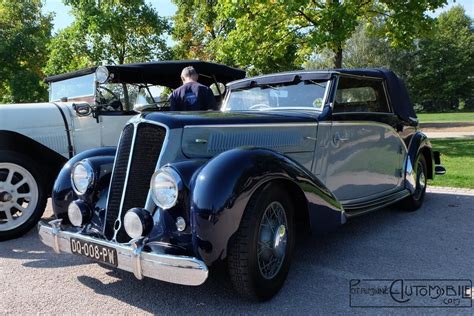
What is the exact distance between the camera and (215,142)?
3.17m

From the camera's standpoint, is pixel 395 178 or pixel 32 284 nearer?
pixel 32 284

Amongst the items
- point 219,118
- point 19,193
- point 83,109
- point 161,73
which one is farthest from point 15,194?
point 161,73

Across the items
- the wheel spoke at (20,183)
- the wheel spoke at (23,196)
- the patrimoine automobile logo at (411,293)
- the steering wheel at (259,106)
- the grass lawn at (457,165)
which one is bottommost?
the grass lawn at (457,165)

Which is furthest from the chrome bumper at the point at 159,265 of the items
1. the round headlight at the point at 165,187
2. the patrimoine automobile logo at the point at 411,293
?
the patrimoine automobile logo at the point at 411,293

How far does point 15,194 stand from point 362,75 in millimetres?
4144

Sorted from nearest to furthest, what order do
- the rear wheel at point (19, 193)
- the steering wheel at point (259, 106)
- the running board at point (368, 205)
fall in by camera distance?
the running board at point (368, 205), the steering wheel at point (259, 106), the rear wheel at point (19, 193)

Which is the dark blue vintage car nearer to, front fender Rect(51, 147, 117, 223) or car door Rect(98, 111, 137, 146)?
front fender Rect(51, 147, 117, 223)

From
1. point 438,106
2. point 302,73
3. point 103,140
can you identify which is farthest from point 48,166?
point 438,106

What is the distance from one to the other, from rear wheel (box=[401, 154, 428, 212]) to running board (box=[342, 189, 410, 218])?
54 cm

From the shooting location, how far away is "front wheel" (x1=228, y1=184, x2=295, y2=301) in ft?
8.75

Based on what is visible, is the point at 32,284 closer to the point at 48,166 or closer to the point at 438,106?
the point at 48,166

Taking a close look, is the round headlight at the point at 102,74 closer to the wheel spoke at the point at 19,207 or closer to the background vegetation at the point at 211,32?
the wheel spoke at the point at 19,207

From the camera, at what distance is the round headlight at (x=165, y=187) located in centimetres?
266

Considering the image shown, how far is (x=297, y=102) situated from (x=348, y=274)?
69.9 inches
